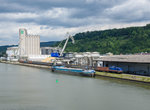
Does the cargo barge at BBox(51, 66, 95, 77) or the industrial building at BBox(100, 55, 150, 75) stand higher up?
the industrial building at BBox(100, 55, 150, 75)

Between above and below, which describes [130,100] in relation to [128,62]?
below

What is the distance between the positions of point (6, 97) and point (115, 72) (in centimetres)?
2719

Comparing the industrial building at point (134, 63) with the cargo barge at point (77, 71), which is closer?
the industrial building at point (134, 63)

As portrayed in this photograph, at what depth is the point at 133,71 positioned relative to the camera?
4762 centimetres

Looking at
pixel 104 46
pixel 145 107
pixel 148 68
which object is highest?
pixel 104 46

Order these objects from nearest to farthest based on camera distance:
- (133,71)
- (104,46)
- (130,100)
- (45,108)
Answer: (45,108) → (130,100) → (133,71) → (104,46)

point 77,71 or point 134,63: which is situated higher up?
point 134,63

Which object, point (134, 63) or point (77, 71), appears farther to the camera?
point (77, 71)

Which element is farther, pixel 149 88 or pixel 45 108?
pixel 149 88

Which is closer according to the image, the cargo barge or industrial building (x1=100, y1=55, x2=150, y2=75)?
industrial building (x1=100, y1=55, x2=150, y2=75)

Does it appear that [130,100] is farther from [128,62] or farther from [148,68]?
[128,62]

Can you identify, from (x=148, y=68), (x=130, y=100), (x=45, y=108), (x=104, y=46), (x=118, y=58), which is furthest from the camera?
(x=104, y=46)

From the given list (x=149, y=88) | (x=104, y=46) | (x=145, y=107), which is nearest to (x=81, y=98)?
(x=145, y=107)

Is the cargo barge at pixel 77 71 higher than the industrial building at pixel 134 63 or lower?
lower
